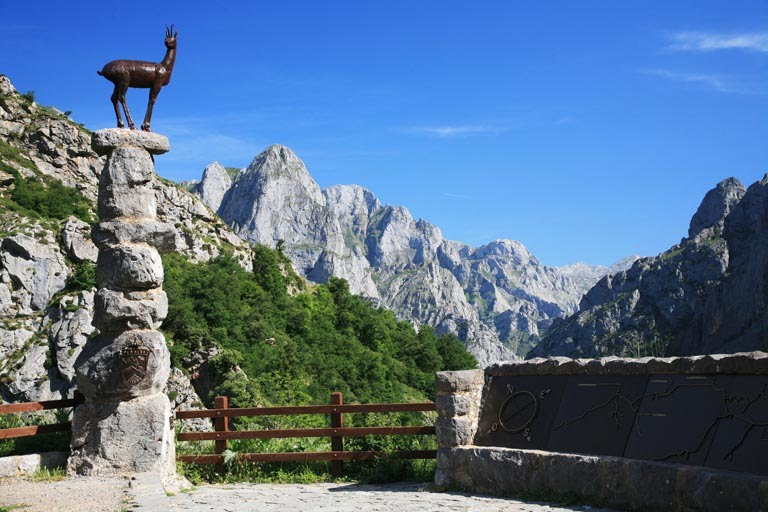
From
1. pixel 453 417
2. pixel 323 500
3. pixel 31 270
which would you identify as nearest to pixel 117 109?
pixel 323 500

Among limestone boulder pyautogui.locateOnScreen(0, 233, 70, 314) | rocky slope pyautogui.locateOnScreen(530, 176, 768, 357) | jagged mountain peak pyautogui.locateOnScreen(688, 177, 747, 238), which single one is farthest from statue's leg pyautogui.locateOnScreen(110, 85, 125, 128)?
jagged mountain peak pyautogui.locateOnScreen(688, 177, 747, 238)

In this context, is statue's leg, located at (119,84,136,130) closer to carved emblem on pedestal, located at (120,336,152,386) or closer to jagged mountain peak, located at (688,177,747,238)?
carved emblem on pedestal, located at (120,336,152,386)

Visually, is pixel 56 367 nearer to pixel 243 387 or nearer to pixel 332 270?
pixel 243 387

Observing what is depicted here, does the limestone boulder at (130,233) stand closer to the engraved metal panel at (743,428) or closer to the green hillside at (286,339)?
the engraved metal panel at (743,428)

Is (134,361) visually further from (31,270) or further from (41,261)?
(41,261)

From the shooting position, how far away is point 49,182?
183 ft

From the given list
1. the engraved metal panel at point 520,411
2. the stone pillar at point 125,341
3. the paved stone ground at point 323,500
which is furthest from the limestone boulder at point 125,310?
the engraved metal panel at point 520,411

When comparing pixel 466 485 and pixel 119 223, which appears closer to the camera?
pixel 466 485

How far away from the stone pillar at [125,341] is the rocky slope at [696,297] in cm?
9242

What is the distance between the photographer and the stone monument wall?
22.0 feet

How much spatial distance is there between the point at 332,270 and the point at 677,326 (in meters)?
104

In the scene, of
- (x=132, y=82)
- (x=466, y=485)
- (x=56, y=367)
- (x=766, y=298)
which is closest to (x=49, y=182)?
(x=56, y=367)

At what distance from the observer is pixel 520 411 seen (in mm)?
9078

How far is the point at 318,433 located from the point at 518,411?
119 inches
